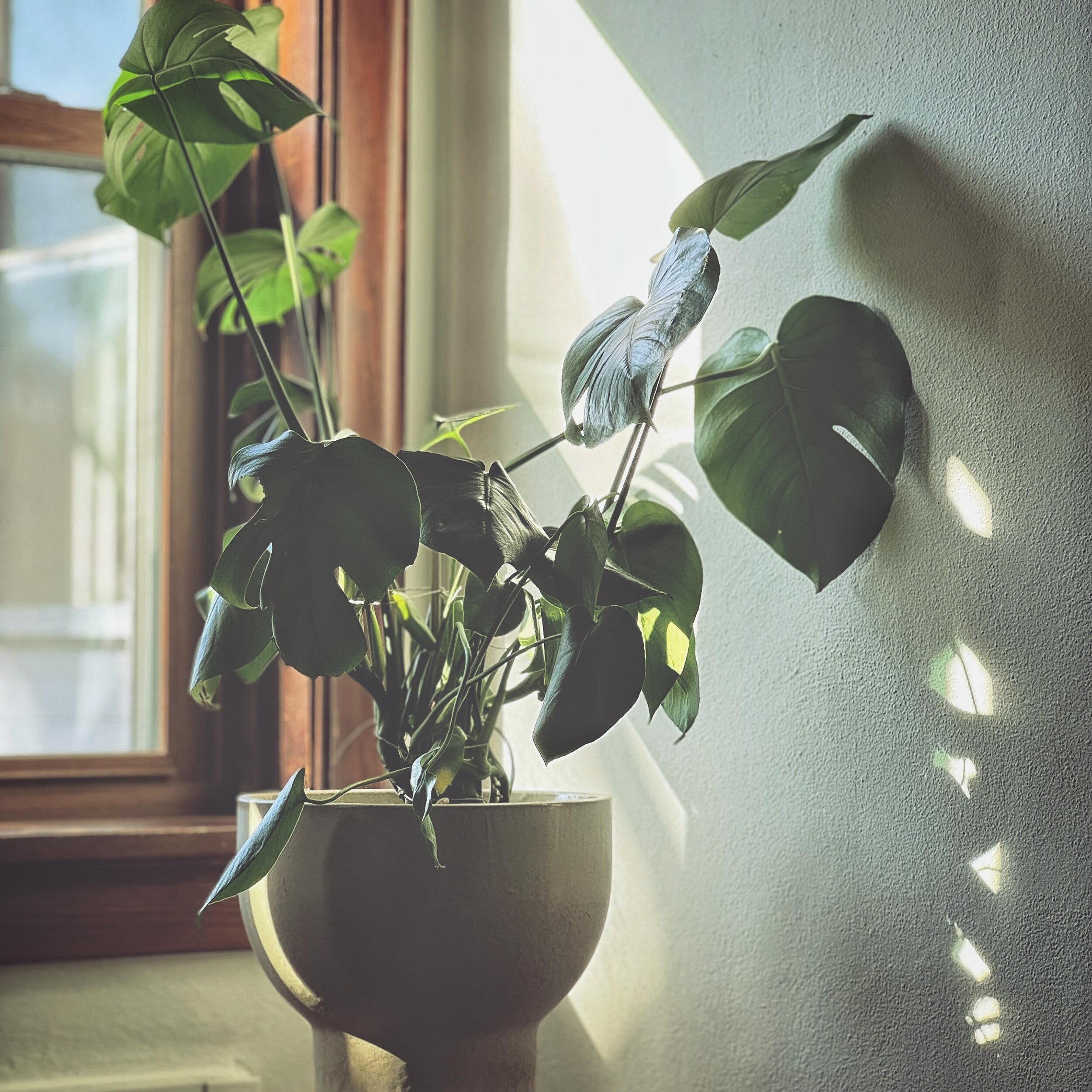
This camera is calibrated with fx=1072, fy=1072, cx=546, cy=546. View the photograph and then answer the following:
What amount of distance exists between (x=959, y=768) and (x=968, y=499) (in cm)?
16

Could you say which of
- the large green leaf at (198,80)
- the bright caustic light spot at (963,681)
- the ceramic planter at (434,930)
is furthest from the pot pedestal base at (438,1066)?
the large green leaf at (198,80)

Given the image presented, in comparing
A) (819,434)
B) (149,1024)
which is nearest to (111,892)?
(149,1024)

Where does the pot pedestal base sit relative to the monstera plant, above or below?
below

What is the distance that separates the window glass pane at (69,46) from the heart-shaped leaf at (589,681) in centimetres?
110

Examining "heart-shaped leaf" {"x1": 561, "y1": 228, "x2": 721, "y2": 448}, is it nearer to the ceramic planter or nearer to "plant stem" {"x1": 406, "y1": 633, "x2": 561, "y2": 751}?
"plant stem" {"x1": 406, "y1": 633, "x2": 561, "y2": 751}

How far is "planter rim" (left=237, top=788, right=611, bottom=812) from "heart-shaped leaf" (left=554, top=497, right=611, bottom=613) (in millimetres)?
164

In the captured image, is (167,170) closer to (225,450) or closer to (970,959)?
(225,450)

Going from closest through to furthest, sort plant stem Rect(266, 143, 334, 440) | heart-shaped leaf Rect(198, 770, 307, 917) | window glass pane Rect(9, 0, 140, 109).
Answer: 1. heart-shaped leaf Rect(198, 770, 307, 917)
2. plant stem Rect(266, 143, 334, 440)
3. window glass pane Rect(9, 0, 140, 109)

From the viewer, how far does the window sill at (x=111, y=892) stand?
40.8 inches

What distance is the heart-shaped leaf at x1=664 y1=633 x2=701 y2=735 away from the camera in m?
0.70

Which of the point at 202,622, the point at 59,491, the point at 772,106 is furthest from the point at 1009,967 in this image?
the point at 59,491

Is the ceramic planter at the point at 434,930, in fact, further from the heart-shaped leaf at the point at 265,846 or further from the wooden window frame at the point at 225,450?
the wooden window frame at the point at 225,450

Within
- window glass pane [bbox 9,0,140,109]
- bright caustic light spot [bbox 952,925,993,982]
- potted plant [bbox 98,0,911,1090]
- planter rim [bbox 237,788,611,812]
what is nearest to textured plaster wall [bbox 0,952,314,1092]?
planter rim [bbox 237,788,611,812]

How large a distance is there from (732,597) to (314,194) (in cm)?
75
